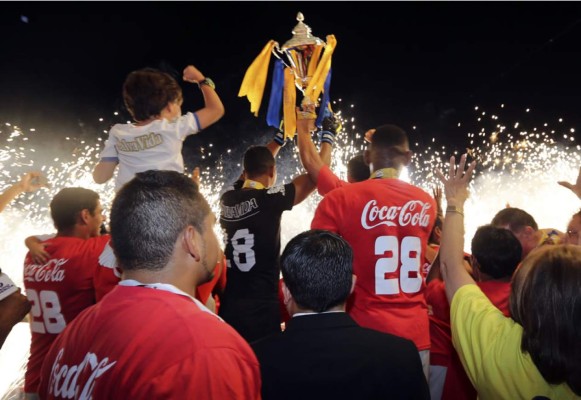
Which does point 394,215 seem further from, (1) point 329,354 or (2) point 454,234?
(1) point 329,354

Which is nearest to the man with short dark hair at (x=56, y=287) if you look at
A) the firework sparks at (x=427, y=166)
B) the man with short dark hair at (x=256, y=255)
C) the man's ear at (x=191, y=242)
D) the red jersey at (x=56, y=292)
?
the red jersey at (x=56, y=292)

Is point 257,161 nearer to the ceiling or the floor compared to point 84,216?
nearer to the ceiling

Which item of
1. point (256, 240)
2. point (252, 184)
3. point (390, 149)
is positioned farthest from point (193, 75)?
point (390, 149)

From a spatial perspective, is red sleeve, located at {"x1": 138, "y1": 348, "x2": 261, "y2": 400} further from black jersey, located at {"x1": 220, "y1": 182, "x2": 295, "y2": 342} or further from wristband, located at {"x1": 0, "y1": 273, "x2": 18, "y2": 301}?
black jersey, located at {"x1": 220, "y1": 182, "x2": 295, "y2": 342}

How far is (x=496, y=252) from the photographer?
3611mm

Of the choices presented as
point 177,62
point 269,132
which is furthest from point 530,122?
point 177,62

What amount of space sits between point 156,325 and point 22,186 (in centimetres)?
386

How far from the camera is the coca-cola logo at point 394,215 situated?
12.4 feet

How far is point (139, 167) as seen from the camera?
3688 mm

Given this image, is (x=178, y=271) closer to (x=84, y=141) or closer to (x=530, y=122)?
(x=84, y=141)

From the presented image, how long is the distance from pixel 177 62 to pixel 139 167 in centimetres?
1337

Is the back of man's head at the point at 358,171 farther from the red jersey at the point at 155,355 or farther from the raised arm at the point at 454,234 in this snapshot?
the red jersey at the point at 155,355

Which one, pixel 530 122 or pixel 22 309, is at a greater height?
pixel 530 122

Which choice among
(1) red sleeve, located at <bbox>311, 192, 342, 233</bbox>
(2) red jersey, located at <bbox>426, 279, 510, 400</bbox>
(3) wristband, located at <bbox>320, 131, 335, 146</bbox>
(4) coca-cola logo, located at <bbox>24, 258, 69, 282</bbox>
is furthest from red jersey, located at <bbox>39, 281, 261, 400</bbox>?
(3) wristband, located at <bbox>320, 131, 335, 146</bbox>
